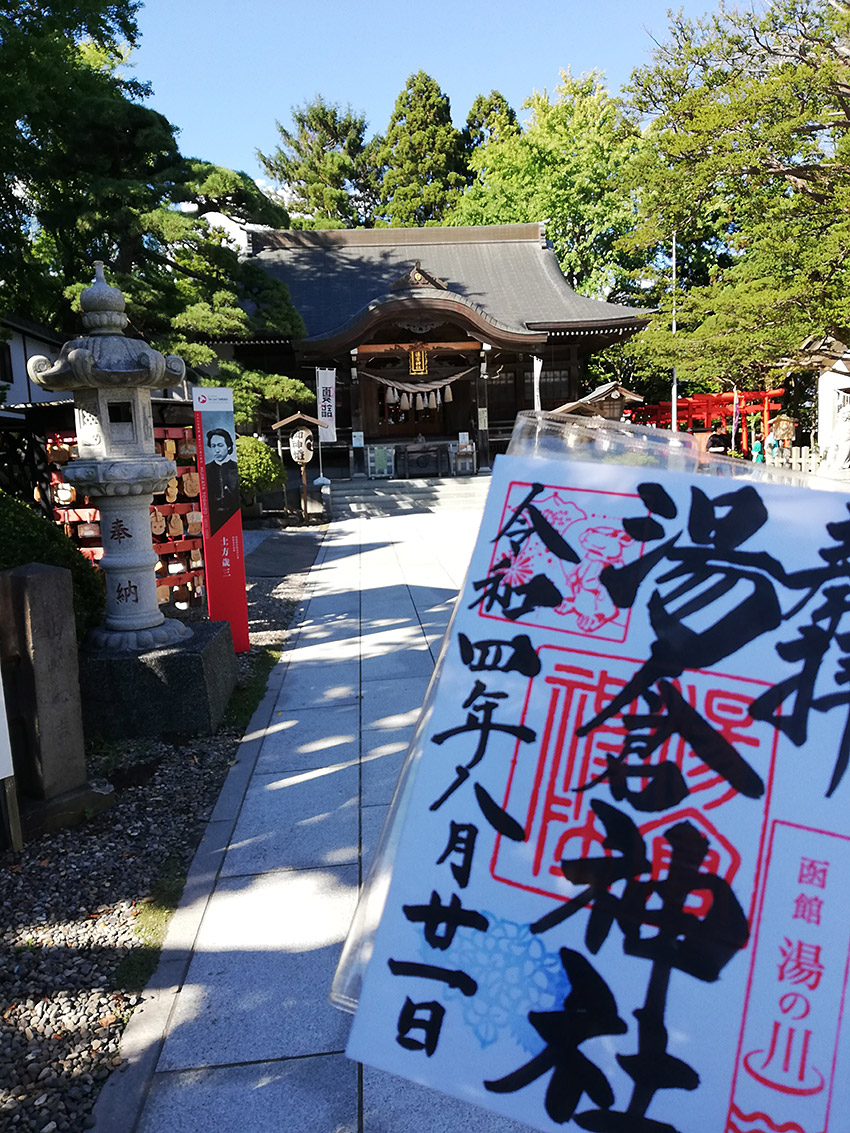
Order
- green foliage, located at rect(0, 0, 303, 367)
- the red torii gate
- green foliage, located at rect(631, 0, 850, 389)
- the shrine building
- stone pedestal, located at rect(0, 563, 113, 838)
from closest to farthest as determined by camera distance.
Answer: stone pedestal, located at rect(0, 563, 113, 838), green foliage, located at rect(0, 0, 303, 367), green foliage, located at rect(631, 0, 850, 389), the shrine building, the red torii gate

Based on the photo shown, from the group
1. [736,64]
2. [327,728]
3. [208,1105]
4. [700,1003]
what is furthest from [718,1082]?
[736,64]

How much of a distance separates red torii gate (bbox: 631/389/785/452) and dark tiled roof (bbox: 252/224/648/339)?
13.2 feet

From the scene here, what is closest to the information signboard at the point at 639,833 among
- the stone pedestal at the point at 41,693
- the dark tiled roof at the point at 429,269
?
the stone pedestal at the point at 41,693

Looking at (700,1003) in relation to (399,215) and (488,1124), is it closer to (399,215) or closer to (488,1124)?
(488,1124)

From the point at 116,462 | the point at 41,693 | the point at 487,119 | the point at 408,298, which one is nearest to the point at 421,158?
the point at 487,119

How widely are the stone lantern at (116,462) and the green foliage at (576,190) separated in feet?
75.3

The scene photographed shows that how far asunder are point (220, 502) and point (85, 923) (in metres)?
3.38

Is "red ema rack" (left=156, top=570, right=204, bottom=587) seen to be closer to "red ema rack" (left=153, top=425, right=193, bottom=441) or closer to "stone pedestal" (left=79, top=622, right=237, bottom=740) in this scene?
"red ema rack" (left=153, top=425, right=193, bottom=441)

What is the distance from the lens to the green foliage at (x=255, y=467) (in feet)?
42.8

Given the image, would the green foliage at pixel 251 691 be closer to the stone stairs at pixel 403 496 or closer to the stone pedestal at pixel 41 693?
the stone pedestal at pixel 41 693

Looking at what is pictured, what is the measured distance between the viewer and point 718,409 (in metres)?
23.1

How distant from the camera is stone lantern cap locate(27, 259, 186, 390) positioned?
14.1 ft

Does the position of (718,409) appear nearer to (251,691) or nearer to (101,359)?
(251,691)

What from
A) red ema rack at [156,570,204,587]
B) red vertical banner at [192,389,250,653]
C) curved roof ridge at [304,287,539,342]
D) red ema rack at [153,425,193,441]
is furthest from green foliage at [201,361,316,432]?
red vertical banner at [192,389,250,653]
